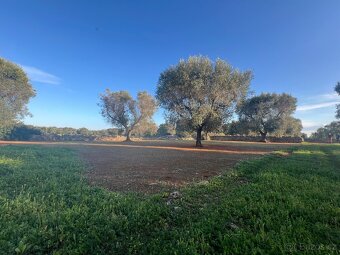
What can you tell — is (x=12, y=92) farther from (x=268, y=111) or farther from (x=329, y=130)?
(x=329, y=130)

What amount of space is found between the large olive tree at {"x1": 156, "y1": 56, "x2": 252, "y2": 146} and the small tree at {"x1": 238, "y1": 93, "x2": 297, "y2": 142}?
31.0 metres

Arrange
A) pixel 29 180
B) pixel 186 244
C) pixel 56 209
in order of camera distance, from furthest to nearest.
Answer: pixel 29 180 < pixel 56 209 < pixel 186 244

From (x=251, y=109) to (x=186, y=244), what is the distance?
209ft

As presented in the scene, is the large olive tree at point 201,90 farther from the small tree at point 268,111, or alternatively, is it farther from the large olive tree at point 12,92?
the small tree at point 268,111

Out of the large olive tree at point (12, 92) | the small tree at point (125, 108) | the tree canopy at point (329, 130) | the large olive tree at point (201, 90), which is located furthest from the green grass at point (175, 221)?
the tree canopy at point (329, 130)

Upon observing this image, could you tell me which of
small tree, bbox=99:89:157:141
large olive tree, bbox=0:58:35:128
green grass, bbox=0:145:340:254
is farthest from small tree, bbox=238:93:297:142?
green grass, bbox=0:145:340:254

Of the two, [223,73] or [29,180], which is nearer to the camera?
[29,180]

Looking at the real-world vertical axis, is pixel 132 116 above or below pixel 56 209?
above

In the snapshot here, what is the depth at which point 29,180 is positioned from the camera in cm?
912

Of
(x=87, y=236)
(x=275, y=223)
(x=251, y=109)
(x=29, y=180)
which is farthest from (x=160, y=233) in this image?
(x=251, y=109)

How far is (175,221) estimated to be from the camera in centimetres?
531

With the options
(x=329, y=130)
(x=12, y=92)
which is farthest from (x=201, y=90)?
(x=329, y=130)

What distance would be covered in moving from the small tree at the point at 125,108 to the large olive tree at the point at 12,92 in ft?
72.0

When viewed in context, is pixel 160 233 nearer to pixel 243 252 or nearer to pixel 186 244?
pixel 186 244
